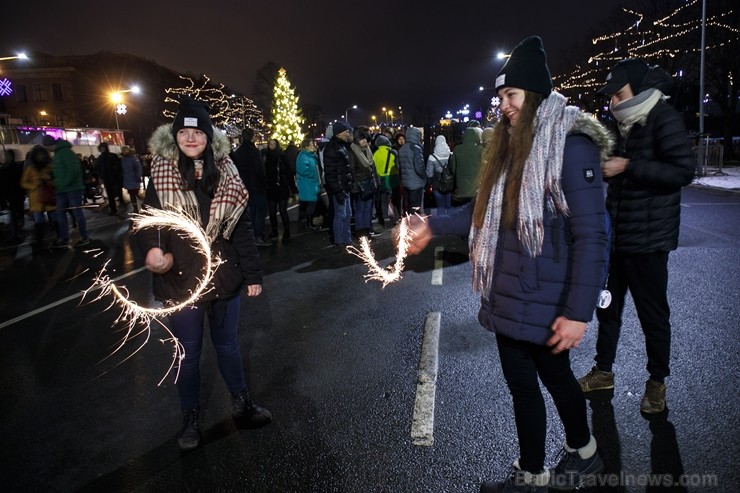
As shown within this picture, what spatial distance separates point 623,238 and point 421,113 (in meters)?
111

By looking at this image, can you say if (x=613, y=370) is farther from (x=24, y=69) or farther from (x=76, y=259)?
(x=24, y=69)

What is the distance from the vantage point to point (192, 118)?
10.1 ft

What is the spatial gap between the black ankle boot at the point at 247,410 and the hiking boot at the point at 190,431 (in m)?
0.29

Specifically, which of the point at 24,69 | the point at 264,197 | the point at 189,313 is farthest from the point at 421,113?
the point at 189,313

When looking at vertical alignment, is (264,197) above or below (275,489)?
above

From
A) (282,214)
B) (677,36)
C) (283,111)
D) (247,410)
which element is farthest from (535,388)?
(283,111)

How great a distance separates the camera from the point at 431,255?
830 cm

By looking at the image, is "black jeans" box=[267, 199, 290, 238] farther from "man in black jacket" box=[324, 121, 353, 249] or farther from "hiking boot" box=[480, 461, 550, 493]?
"hiking boot" box=[480, 461, 550, 493]

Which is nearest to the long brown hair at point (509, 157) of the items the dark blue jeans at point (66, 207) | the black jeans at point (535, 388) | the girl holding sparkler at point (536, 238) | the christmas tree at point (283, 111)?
the girl holding sparkler at point (536, 238)

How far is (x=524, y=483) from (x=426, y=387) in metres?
1.32

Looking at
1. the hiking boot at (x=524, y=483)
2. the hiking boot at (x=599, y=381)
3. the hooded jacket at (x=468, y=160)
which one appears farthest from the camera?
the hooded jacket at (x=468, y=160)

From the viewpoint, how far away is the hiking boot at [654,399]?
10.8ft

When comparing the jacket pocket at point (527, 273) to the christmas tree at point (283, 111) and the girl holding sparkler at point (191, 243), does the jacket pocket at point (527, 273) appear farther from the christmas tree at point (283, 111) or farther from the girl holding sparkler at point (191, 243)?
the christmas tree at point (283, 111)

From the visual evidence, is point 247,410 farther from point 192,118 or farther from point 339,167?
point 339,167
